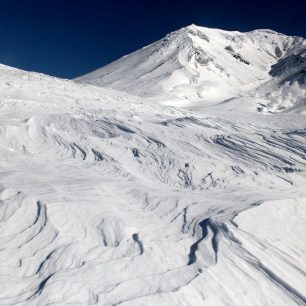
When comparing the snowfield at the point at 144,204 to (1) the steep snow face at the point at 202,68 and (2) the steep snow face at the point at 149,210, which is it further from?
(1) the steep snow face at the point at 202,68

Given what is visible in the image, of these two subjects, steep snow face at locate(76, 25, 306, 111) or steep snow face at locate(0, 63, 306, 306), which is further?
steep snow face at locate(76, 25, 306, 111)

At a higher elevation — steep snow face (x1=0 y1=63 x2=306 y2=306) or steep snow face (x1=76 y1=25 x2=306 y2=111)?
steep snow face (x1=76 y1=25 x2=306 y2=111)

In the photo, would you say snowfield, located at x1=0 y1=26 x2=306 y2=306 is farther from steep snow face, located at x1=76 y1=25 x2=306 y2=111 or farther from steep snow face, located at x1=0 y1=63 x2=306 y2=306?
steep snow face, located at x1=76 y1=25 x2=306 y2=111

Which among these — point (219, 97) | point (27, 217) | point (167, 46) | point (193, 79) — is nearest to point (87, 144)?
point (27, 217)

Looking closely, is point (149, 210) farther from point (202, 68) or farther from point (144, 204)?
point (202, 68)

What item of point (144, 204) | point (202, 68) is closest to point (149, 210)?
Result: point (144, 204)

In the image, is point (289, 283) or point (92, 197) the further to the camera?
Answer: point (92, 197)

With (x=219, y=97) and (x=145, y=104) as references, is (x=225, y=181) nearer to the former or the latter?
(x=145, y=104)

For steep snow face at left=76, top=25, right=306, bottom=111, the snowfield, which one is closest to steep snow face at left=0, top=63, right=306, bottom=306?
the snowfield
